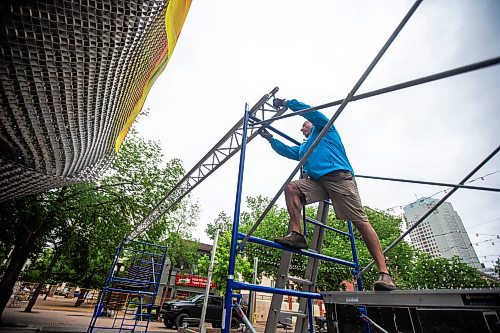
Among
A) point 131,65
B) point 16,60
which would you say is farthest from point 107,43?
point 16,60

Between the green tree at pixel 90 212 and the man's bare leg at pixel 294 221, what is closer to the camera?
the man's bare leg at pixel 294 221

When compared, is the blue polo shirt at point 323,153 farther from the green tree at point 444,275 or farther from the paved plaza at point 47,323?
the green tree at point 444,275

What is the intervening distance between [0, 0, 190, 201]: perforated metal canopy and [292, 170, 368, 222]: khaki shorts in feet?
6.80

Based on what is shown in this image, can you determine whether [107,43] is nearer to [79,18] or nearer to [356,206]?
[79,18]

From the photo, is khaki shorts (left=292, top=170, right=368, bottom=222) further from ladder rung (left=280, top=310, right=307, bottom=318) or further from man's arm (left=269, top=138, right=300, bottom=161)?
ladder rung (left=280, top=310, right=307, bottom=318)

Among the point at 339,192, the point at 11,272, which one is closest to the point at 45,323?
the point at 11,272

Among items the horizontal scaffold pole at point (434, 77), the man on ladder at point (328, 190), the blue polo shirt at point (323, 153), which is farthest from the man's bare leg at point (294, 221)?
the horizontal scaffold pole at point (434, 77)

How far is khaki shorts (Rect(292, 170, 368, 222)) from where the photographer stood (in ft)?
8.54

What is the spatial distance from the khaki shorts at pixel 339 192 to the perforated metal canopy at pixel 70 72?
2071 mm

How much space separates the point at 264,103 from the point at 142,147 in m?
9.36

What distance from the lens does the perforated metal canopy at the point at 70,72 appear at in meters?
1.84

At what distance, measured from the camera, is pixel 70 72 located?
2295 millimetres

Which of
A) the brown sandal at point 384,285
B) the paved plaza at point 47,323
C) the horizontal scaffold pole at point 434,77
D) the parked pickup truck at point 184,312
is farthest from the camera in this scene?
the parked pickup truck at point 184,312

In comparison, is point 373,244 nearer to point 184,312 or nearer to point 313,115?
point 313,115
